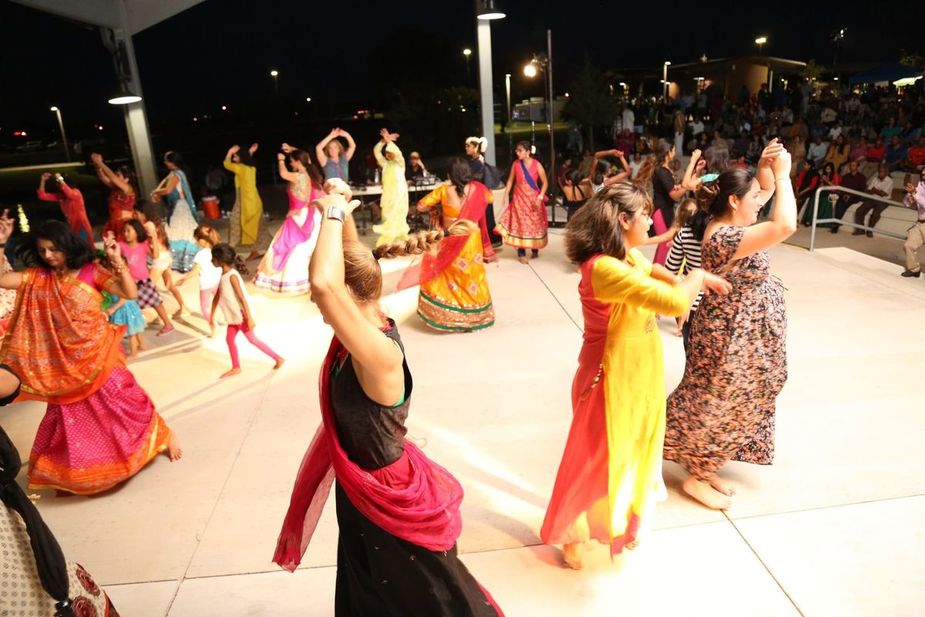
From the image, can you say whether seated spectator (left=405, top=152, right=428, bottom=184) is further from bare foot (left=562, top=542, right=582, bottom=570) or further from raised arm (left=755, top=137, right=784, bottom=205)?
bare foot (left=562, top=542, right=582, bottom=570)

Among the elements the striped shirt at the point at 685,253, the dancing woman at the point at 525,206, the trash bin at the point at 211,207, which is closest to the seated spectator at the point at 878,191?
the dancing woman at the point at 525,206

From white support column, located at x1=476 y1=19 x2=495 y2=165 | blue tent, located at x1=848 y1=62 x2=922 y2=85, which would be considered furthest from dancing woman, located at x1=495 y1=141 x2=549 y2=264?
blue tent, located at x1=848 y1=62 x2=922 y2=85

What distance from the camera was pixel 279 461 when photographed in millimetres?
3697

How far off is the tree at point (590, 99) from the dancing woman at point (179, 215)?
1431 centimetres

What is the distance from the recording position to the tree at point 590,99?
20.2 meters

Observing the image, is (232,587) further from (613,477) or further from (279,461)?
(613,477)

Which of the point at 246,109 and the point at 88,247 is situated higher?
the point at 246,109

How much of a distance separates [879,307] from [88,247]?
19.8 ft

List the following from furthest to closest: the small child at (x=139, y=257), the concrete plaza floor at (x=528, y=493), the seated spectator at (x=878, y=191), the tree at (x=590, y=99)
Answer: the tree at (x=590, y=99), the seated spectator at (x=878, y=191), the small child at (x=139, y=257), the concrete plaza floor at (x=528, y=493)

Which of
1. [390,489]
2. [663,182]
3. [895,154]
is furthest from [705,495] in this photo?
[895,154]

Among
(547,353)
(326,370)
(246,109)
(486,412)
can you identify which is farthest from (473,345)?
(246,109)

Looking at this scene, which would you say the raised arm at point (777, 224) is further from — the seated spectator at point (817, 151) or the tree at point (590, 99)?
the tree at point (590, 99)

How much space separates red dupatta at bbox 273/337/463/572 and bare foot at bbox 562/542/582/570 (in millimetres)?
926

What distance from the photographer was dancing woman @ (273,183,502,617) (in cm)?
156
